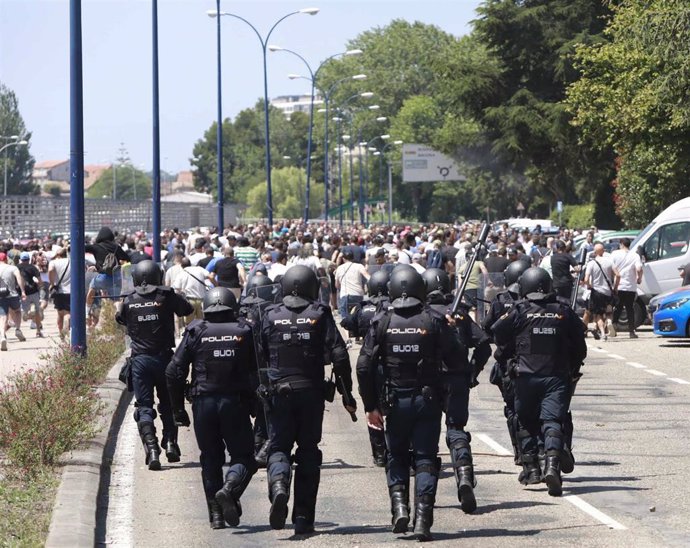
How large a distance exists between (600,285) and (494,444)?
11.9 meters

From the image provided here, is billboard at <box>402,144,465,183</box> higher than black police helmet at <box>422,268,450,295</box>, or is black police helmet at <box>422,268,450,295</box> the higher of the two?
billboard at <box>402,144,465,183</box>

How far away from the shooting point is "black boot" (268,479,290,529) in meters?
8.67

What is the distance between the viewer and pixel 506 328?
34.1 feet

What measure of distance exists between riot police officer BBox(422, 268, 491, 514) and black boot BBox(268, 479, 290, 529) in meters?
1.11

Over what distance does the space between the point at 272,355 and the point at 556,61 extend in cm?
5265

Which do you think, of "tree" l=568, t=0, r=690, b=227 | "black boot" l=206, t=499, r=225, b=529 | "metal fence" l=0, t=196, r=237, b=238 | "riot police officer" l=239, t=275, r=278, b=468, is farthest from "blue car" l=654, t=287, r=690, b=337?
"metal fence" l=0, t=196, r=237, b=238

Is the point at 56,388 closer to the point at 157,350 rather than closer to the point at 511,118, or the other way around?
the point at 157,350

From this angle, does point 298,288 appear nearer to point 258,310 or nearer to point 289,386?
point 289,386

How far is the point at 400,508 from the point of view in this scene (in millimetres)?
8664

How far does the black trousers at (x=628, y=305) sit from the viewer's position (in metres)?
25.0

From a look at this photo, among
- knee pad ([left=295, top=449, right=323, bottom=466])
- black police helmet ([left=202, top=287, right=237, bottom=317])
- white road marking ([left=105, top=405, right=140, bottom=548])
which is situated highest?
black police helmet ([left=202, top=287, right=237, bottom=317])

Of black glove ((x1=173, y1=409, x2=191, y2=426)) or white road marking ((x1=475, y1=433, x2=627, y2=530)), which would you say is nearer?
white road marking ((x1=475, y1=433, x2=627, y2=530))

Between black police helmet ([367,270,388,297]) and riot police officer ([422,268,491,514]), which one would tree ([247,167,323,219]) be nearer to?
black police helmet ([367,270,388,297])

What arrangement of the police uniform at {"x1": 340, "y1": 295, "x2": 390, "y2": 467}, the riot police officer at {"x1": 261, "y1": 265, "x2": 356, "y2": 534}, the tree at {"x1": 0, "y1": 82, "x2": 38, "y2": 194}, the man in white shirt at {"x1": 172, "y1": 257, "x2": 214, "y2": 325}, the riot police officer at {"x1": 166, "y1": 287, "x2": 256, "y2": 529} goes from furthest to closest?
the tree at {"x1": 0, "y1": 82, "x2": 38, "y2": 194} < the man in white shirt at {"x1": 172, "y1": 257, "x2": 214, "y2": 325} < the police uniform at {"x1": 340, "y1": 295, "x2": 390, "y2": 467} < the riot police officer at {"x1": 166, "y1": 287, "x2": 256, "y2": 529} < the riot police officer at {"x1": 261, "y1": 265, "x2": 356, "y2": 534}
